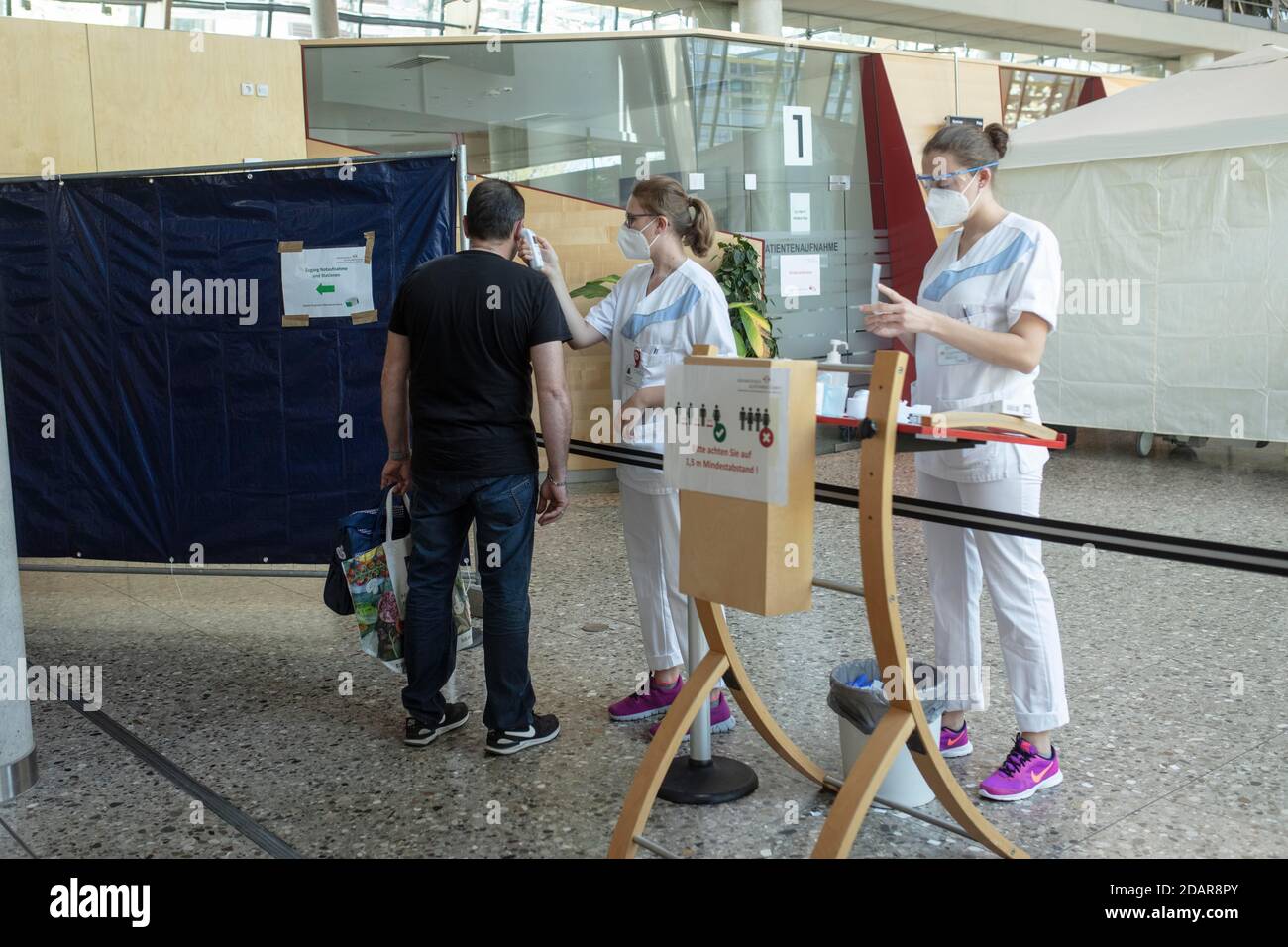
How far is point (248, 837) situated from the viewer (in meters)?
2.58

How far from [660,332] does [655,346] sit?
40 millimetres

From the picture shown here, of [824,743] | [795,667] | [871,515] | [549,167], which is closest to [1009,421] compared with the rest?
[871,515]

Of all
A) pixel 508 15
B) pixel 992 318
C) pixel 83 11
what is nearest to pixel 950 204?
pixel 992 318

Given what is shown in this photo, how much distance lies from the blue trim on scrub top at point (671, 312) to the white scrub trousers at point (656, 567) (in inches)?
17.9

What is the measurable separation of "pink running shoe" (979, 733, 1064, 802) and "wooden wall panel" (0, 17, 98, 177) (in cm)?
560

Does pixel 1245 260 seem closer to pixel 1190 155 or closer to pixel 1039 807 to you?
A: pixel 1190 155

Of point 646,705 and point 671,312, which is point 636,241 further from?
point 646,705

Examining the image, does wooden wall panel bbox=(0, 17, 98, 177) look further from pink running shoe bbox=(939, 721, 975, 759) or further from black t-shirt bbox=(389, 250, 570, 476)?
pink running shoe bbox=(939, 721, 975, 759)

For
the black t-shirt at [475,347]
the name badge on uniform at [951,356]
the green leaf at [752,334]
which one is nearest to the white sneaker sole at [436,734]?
the black t-shirt at [475,347]

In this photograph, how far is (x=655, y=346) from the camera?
309 cm

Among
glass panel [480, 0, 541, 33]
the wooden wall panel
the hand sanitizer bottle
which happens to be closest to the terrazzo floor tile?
the hand sanitizer bottle

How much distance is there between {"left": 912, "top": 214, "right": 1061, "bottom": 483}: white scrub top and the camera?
8.43 feet

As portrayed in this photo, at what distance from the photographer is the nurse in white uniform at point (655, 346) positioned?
3.06 meters

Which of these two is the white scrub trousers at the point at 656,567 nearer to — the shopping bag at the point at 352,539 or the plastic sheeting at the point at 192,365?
the shopping bag at the point at 352,539
